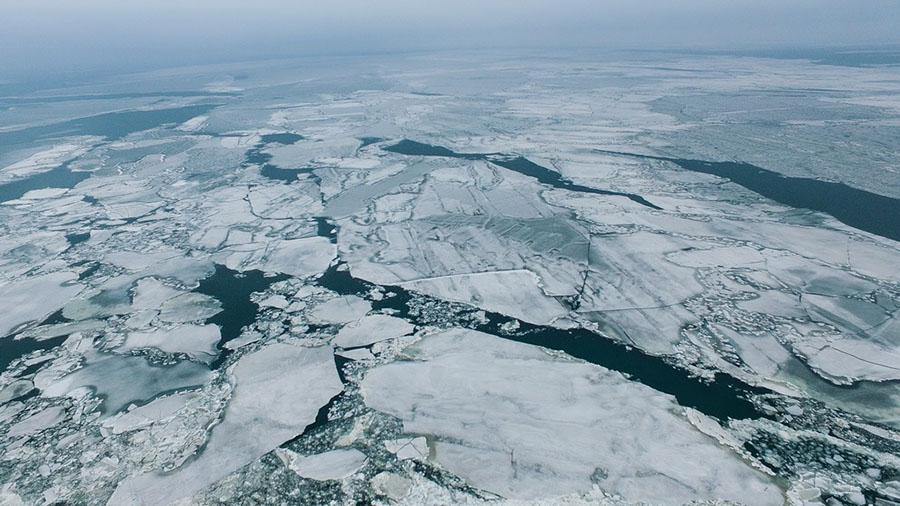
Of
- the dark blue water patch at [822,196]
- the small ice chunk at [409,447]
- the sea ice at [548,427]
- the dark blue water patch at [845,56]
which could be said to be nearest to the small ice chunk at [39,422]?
the sea ice at [548,427]

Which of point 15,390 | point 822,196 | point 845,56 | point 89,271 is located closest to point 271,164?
point 89,271

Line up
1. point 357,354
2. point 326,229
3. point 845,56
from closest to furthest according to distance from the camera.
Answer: point 357,354, point 326,229, point 845,56

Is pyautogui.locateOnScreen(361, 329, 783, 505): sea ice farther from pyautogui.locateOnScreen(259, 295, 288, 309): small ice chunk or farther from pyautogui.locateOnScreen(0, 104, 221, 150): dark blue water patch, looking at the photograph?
pyautogui.locateOnScreen(0, 104, 221, 150): dark blue water patch

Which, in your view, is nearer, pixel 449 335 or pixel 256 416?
pixel 256 416

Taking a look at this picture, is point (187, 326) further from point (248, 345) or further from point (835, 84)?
point (835, 84)

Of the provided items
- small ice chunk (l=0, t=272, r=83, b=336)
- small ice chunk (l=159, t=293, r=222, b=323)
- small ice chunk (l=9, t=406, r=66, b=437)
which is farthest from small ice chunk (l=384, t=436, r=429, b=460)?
small ice chunk (l=0, t=272, r=83, b=336)

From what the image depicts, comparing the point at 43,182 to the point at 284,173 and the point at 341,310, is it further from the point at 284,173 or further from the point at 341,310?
the point at 341,310

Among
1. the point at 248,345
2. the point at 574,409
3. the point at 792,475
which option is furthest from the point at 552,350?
the point at 248,345

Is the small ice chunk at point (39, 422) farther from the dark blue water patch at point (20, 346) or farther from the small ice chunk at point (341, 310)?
the small ice chunk at point (341, 310)
